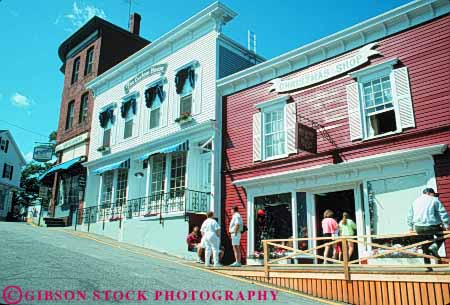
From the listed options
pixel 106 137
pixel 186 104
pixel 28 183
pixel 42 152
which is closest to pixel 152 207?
pixel 186 104

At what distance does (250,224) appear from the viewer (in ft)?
46.3

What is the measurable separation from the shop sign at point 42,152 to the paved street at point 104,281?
1704 cm

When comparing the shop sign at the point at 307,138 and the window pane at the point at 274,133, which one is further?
the window pane at the point at 274,133

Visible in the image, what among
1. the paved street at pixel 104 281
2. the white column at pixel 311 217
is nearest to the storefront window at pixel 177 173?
the white column at pixel 311 217

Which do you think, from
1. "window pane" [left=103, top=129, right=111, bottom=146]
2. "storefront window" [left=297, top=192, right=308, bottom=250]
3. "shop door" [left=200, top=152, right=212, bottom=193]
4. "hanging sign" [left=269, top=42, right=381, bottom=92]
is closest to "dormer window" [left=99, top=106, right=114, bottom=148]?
"window pane" [left=103, top=129, right=111, bottom=146]

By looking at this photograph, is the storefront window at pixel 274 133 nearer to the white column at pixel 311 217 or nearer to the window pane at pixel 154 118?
the white column at pixel 311 217

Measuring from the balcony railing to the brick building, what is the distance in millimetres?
2132

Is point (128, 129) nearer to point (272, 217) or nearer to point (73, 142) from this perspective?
point (73, 142)

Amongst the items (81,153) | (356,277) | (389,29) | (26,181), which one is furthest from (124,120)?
(26,181)

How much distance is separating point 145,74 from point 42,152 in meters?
11.3

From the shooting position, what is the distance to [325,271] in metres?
9.55

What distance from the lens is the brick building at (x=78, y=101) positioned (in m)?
23.6

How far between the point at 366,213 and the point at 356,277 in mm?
2746

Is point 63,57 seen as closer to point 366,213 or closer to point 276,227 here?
point 276,227
